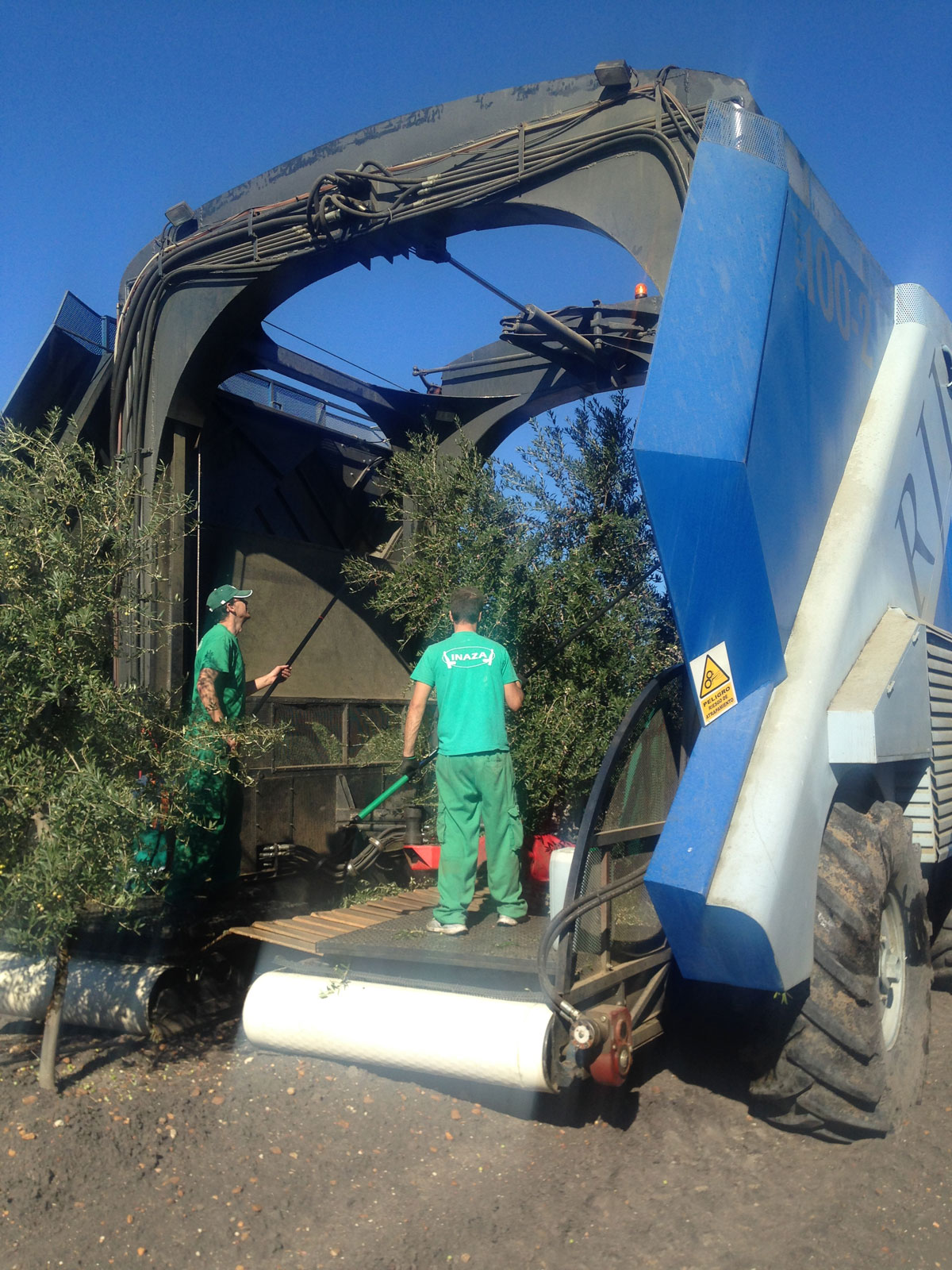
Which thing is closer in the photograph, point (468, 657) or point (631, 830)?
point (631, 830)

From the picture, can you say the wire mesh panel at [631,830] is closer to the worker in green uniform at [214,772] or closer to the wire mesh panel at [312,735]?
the worker in green uniform at [214,772]

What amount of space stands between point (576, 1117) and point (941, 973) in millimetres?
2749

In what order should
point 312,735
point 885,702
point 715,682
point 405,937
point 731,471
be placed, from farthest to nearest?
point 312,735, point 405,937, point 885,702, point 715,682, point 731,471

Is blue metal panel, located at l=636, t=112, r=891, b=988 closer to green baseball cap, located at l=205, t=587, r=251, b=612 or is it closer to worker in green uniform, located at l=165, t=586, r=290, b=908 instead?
worker in green uniform, located at l=165, t=586, r=290, b=908

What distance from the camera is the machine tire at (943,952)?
17.6 ft

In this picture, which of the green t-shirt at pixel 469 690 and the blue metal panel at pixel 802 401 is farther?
the green t-shirt at pixel 469 690

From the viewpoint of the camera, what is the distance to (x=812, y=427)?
11.7 ft

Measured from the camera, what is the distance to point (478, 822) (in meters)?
4.28

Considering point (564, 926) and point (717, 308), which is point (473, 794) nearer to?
point (564, 926)

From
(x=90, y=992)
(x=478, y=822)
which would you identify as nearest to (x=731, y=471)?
(x=478, y=822)


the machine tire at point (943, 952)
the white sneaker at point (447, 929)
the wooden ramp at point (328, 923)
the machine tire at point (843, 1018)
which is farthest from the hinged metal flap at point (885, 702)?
the wooden ramp at point (328, 923)

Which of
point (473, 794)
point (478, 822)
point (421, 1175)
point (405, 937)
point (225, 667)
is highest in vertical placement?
point (225, 667)

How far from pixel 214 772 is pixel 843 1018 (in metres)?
2.50

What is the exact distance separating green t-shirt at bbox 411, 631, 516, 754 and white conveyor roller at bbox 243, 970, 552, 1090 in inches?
43.9
